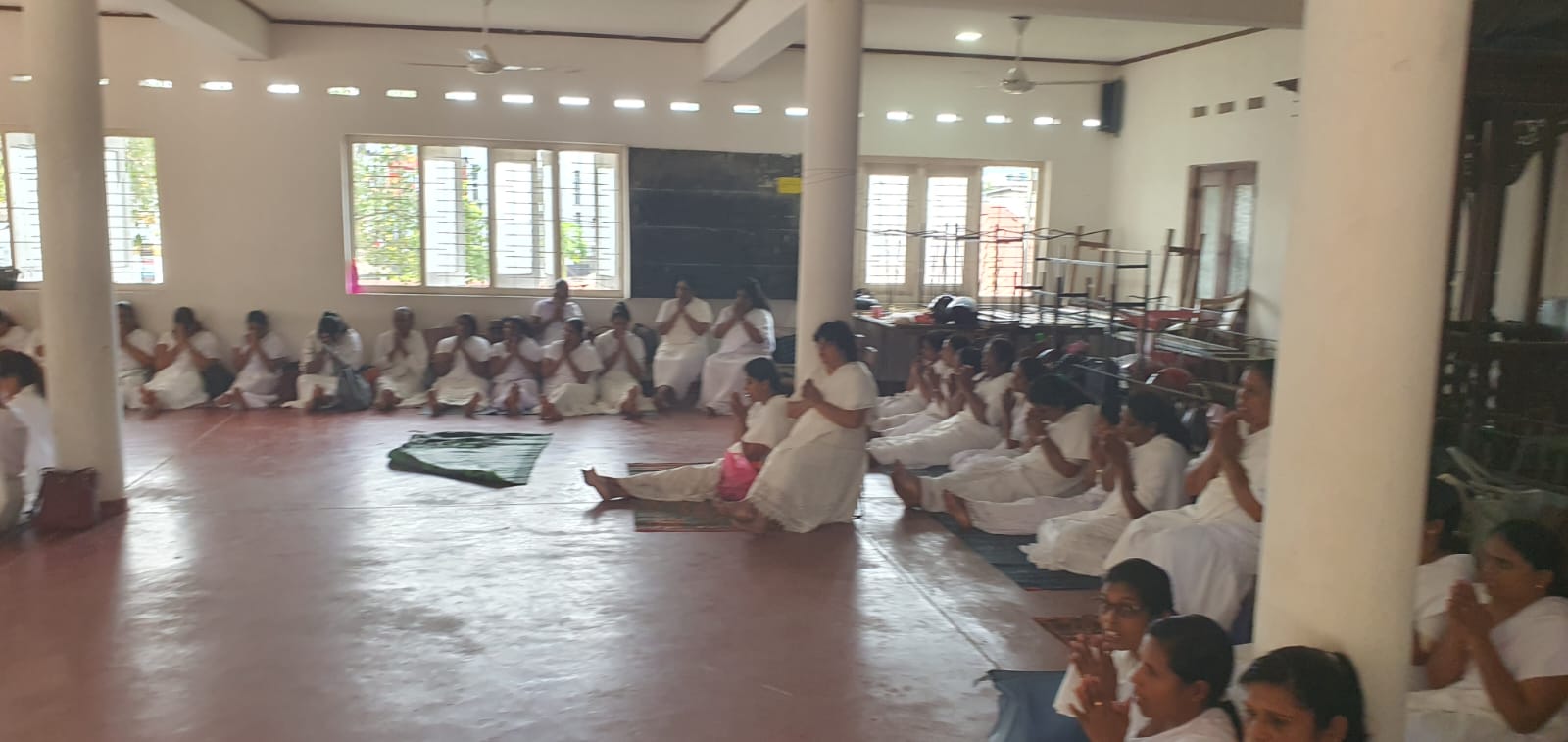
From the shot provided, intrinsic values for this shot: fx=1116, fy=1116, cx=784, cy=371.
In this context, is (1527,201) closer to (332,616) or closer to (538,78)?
(332,616)

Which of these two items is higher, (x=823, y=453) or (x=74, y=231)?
(x=74, y=231)

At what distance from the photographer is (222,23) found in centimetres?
827

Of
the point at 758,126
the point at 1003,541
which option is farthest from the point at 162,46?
the point at 1003,541

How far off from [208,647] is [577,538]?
5.80 feet

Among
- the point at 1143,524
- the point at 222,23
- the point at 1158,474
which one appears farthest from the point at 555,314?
the point at 1143,524

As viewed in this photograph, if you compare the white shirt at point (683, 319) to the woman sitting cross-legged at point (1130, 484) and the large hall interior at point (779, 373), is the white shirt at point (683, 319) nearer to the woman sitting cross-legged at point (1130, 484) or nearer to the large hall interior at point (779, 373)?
the large hall interior at point (779, 373)

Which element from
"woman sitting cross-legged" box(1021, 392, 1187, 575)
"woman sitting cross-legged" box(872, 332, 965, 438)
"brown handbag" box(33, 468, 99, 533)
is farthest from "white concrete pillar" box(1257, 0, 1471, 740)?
"brown handbag" box(33, 468, 99, 533)

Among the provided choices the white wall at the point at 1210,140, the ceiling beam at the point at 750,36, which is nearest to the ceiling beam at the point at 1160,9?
the ceiling beam at the point at 750,36

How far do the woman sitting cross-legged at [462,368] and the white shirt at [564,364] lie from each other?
0.51 m

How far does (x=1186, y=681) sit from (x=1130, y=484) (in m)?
2.57

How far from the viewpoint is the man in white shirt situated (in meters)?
9.71

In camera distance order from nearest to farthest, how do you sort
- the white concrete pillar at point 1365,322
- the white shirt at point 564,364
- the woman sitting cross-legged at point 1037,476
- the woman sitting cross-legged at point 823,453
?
the white concrete pillar at point 1365,322 → the woman sitting cross-legged at point 823,453 → the woman sitting cross-legged at point 1037,476 → the white shirt at point 564,364

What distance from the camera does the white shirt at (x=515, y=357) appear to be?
920 cm

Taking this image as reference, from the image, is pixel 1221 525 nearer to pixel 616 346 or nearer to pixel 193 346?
pixel 616 346
